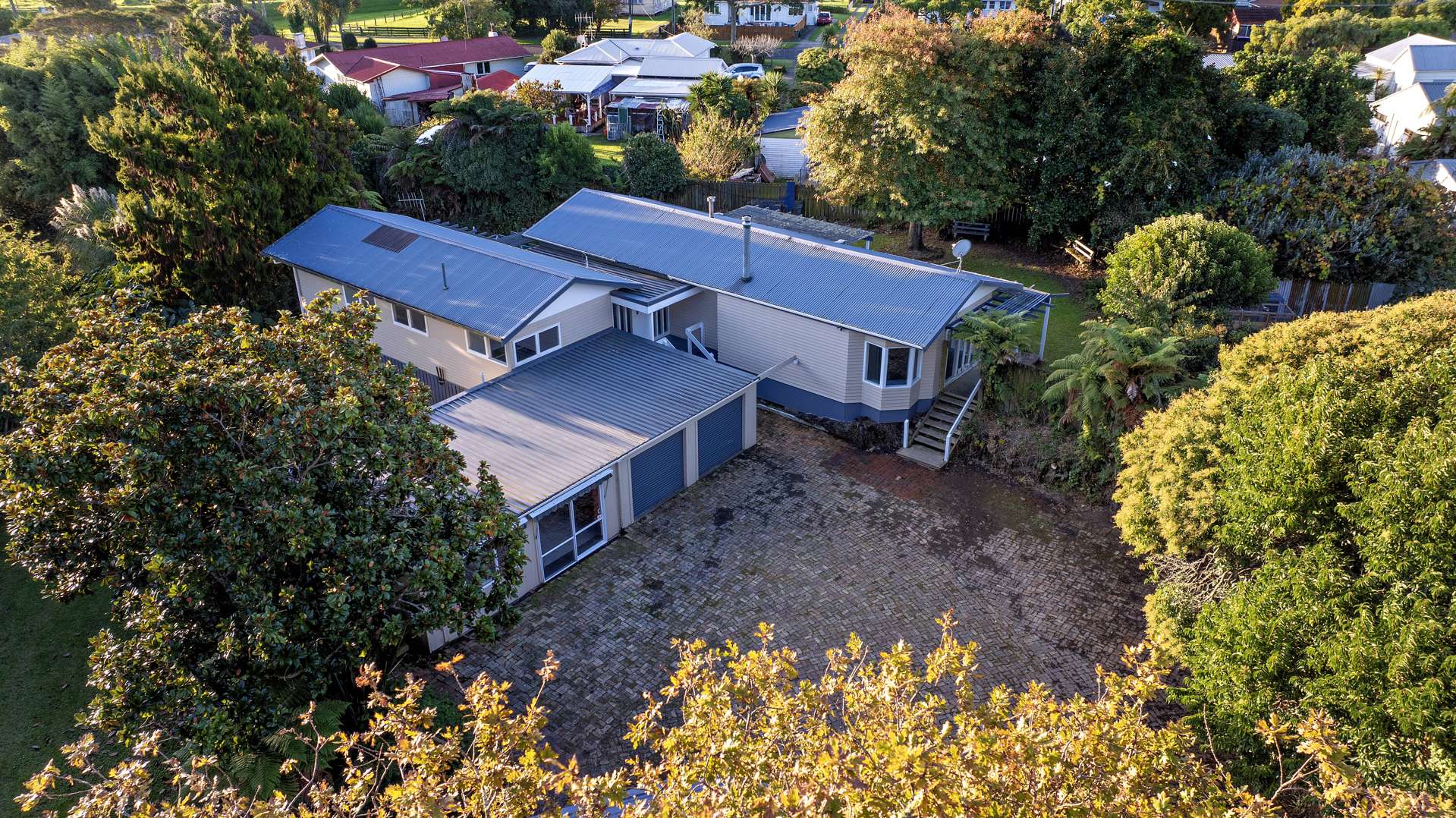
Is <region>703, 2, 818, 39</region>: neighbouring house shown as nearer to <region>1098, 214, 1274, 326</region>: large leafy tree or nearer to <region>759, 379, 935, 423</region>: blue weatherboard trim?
<region>759, 379, 935, 423</region>: blue weatherboard trim

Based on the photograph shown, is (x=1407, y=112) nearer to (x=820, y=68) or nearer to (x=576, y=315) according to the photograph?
(x=820, y=68)

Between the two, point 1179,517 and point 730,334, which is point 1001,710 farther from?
point 730,334

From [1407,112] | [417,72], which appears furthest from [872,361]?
[417,72]

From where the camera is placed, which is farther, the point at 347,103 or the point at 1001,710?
the point at 347,103

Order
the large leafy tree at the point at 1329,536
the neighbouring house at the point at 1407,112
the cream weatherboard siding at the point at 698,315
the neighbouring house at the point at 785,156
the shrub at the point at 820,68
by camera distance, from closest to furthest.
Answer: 1. the large leafy tree at the point at 1329,536
2. the cream weatherboard siding at the point at 698,315
3. the neighbouring house at the point at 785,156
4. the neighbouring house at the point at 1407,112
5. the shrub at the point at 820,68

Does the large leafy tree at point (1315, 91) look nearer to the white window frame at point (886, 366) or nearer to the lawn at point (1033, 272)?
the lawn at point (1033, 272)

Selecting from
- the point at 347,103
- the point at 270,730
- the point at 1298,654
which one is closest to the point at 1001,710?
the point at 1298,654

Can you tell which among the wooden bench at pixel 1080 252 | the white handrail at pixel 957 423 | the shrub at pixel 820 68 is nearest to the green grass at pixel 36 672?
the white handrail at pixel 957 423
